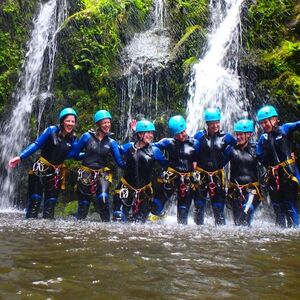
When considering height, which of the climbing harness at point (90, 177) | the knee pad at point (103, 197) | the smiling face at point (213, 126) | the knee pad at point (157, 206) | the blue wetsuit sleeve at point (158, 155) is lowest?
the knee pad at point (157, 206)

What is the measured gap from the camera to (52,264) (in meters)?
3.48

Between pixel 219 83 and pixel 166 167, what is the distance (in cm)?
375

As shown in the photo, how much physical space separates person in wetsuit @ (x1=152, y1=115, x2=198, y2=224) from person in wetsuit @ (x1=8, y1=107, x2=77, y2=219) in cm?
190

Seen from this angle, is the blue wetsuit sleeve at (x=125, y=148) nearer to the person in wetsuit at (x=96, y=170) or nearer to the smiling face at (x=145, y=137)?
the person in wetsuit at (x=96, y=170)

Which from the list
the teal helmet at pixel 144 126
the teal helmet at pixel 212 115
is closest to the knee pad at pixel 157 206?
the teal helmet at pixel 144 126

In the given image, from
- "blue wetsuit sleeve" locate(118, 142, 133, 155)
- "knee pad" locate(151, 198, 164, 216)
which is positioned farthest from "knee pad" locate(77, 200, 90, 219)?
"knee pad" locate(151, 198, 164, 216)

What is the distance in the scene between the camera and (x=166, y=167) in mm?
7949

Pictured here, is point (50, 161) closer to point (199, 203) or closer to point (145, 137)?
point (145, 137)

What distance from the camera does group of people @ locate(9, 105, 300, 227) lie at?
7.53 m

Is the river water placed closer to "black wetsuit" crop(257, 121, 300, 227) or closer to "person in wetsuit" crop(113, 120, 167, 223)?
"black wetsuit" crop(257, 121, 300, 227)

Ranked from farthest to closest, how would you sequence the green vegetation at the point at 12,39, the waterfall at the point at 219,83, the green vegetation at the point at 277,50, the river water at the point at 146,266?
1. the green vegetation at the point at 12,39
2. the waterfall at the point at 219,83
3. the green vegetation at the point at 277,50
4. the river water at the point at 146,266

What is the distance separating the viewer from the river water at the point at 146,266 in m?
2.81

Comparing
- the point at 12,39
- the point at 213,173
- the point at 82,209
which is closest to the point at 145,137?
the point at 213,173

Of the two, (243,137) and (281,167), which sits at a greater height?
(243,137)
